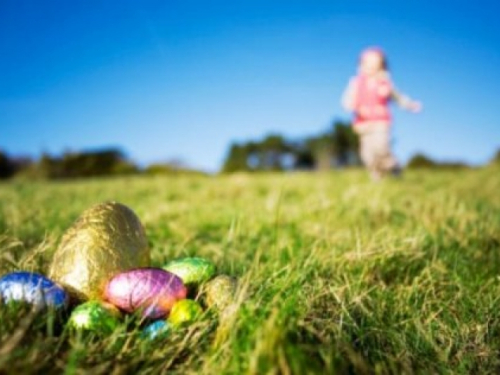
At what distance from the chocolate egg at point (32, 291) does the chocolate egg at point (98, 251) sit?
180 millimetres

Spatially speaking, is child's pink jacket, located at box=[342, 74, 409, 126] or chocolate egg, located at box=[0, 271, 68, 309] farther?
child's pink jacket, located at box=[342, 74, 409, 126]

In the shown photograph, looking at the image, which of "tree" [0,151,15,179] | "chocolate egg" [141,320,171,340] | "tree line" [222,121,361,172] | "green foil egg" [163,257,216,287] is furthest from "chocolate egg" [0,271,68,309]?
"tree line" [222,121,361,172]

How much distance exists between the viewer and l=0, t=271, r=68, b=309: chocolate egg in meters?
1.47

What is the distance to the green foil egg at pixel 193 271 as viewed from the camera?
186 centimetres

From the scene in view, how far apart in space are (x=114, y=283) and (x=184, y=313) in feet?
1.02

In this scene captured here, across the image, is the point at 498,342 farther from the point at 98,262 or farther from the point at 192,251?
the point at 192,251

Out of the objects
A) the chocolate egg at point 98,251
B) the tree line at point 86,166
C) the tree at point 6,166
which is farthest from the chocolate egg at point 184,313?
the tree at point 6,166

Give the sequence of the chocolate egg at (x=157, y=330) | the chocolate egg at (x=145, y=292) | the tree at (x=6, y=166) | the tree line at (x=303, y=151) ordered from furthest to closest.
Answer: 1. the tree line at (x=303, y=151)
2. the tree at (x=6, y=166)
3. the chocolate egg at (x=145, y=292)
4. the chocolate egg at (x=157, y=330)

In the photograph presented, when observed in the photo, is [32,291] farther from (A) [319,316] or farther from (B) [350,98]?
(B) [350,98]

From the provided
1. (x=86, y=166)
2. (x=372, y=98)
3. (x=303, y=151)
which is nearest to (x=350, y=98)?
(x=372, y=98)

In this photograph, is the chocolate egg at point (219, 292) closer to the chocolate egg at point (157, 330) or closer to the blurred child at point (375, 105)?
the chocolate egg at point (157, 330)

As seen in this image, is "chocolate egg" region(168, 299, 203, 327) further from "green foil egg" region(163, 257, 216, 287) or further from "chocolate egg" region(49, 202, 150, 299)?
"chocolate egg" region(49, 202, 150, 299)

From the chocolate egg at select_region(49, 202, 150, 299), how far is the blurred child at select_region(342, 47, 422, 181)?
7.73 m

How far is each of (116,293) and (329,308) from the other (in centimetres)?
79
